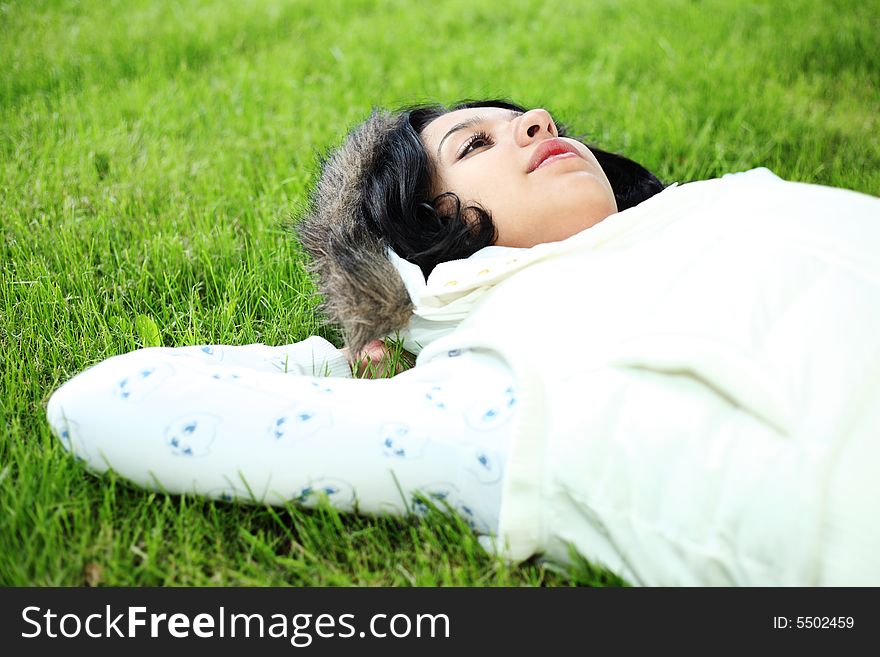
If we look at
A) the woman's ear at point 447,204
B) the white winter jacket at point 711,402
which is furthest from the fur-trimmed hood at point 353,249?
the white winter jacket at point 711,402

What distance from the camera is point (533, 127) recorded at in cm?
189

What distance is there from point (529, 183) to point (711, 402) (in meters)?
0.72

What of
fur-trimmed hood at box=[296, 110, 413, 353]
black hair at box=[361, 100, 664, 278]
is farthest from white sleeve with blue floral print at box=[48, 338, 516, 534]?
black hair at box=[361, 100, 664, 278]

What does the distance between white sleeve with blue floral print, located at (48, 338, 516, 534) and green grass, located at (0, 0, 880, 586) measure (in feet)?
0.18

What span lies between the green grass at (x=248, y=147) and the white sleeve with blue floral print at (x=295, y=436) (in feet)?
0.18

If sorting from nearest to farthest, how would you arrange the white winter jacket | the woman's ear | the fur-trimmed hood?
the white winter jacket, the fur-trimmed hood, the woman's ear

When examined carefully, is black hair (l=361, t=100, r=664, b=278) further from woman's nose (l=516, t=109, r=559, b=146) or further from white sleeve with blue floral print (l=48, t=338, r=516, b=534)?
white sleeve with blue floral print (l=48, t=338, r=516, b=534)

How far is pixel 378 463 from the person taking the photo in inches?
54.5

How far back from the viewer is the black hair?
1795 millimetres

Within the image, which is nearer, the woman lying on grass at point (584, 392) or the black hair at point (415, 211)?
the woman lying on grass at point (584, 392)

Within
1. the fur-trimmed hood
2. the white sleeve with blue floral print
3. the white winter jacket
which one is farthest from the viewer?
the fur-trimmed hood

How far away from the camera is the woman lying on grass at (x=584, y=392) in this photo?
45.5 inches

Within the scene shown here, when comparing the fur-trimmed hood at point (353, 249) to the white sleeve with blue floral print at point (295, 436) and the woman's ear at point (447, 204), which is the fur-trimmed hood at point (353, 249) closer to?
the woman's ear at point (447, 204)

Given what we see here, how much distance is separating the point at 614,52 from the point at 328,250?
2.44 metres
